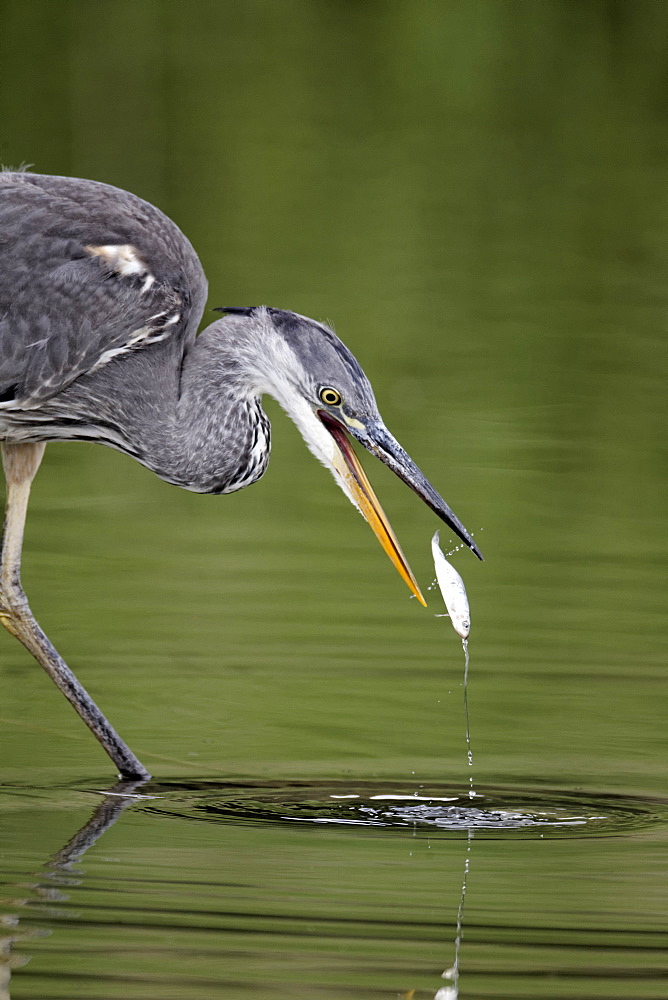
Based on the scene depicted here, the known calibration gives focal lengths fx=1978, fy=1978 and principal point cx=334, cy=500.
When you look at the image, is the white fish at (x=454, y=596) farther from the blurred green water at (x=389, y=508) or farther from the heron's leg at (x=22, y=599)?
the heron's leg at (x=22, y=599)

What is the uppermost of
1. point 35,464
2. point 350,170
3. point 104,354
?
point 104,354

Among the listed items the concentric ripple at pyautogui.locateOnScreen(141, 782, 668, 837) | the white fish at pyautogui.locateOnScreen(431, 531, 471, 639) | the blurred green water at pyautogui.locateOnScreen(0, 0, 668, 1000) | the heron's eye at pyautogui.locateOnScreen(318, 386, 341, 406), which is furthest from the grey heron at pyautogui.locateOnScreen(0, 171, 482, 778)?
the blurred green water at pyautogui.locateOnScreen(0, 0, 668, 1000)

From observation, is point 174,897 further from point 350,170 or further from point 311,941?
point 350,170

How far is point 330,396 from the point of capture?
21.2 feet

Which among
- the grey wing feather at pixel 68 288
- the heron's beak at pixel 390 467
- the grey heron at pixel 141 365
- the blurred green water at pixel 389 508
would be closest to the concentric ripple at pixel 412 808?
the blurred green water at pixel 389 508

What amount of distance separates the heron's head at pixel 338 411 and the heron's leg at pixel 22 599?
105cm

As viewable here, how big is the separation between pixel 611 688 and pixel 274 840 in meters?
2.02

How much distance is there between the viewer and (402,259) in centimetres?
1780

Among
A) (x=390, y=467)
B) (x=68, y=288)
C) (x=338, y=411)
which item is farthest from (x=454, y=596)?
(x=68, y=288)

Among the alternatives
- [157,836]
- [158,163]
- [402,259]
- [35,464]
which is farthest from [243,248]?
[157,836]

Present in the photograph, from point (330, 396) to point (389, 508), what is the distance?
3.33 metres

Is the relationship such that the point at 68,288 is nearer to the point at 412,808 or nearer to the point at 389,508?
the point at 412,808

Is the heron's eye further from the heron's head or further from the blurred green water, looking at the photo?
the blurred green water

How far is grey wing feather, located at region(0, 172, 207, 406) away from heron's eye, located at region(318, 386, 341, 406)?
68 centimetres
